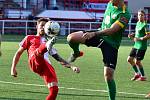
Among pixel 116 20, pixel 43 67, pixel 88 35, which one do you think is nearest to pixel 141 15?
pixel 116 20

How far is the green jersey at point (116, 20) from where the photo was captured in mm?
10891

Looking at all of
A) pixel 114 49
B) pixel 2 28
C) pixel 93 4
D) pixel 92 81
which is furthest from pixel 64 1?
pixel 114 49

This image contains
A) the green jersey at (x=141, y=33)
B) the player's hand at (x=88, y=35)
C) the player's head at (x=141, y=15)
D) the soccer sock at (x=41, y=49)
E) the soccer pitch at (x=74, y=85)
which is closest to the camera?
the soccer sock at (x=41, y=49)

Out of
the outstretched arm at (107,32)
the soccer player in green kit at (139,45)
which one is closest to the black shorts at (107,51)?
the outstretched arm at (107,32)

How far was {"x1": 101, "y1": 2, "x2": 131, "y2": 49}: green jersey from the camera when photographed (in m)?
10.9

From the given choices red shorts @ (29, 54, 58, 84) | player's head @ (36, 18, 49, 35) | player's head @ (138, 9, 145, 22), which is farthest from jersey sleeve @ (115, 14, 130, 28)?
player's head @ (138, 9, 145, 22)

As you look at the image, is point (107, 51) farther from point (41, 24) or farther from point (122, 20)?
point (41, 24)

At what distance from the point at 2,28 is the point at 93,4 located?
31.6 feet

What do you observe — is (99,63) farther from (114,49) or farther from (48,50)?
(48,50)

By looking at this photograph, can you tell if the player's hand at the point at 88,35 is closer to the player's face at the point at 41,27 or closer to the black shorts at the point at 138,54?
the player's face at the point at 41,27

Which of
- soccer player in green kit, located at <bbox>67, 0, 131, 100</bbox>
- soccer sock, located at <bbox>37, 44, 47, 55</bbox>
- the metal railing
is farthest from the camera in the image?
the metal railing

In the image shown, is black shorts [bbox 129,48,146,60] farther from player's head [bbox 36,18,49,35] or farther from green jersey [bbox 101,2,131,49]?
player's head [bbox 36,18,49,35]

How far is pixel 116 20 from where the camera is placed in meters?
10.9

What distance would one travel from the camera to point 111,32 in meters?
10.7
